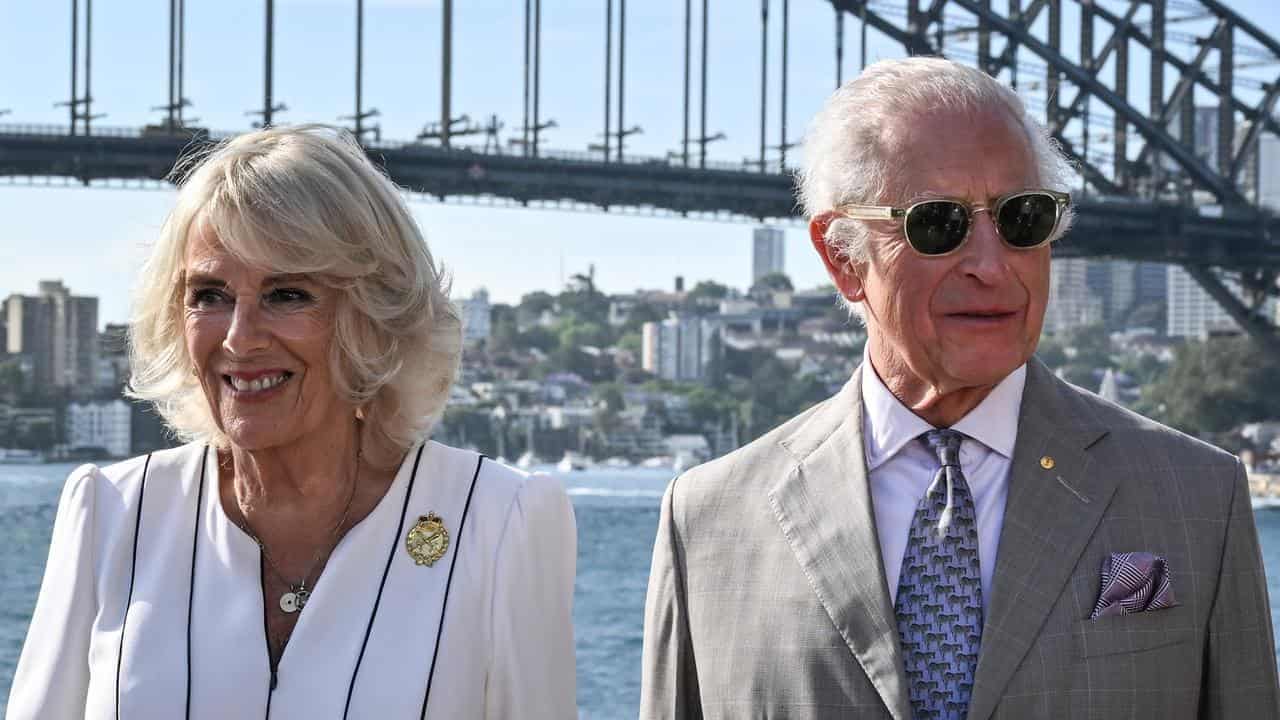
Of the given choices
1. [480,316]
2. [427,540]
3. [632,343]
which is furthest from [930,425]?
[480,316]

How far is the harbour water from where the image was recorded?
17.4m

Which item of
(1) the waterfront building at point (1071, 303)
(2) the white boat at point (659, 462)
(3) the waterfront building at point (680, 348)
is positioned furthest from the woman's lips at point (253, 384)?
(1) the waterfront building at point (1071, 303)

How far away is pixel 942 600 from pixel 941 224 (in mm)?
403

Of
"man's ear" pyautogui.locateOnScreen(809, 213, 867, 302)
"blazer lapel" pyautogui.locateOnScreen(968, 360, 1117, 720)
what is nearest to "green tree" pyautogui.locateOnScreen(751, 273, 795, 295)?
"man's ear" pyautogui.locateOnScreen(809, 213, 867, 302)

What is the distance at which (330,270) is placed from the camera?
7.39 feet

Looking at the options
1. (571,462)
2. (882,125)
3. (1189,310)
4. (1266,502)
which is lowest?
(571,462)

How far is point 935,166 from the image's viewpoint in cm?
211

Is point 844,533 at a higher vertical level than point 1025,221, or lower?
lower

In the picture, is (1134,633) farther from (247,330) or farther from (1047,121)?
(1047,121)

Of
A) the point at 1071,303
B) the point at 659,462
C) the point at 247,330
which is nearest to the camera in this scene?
the point at 247,330

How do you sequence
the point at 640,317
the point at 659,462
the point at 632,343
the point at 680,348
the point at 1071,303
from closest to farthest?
1. the point at 659,462
2. the point at 680,348
3. the point at 632,343
4. the point at 640,317
5. the point at 1071,303

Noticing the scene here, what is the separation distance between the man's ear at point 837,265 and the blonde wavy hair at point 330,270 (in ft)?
1.56

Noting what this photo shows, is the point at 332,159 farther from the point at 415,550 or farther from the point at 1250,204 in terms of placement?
the point at 1250,204

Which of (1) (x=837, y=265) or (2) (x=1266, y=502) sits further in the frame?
(2) (x=1266, y=502)
